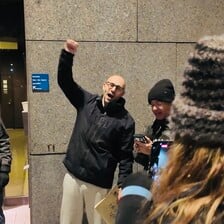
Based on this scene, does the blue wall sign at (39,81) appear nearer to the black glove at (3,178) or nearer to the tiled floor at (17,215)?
the black glove at (3,178)

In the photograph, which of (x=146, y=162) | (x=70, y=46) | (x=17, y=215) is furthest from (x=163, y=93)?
(x=17, y=215)

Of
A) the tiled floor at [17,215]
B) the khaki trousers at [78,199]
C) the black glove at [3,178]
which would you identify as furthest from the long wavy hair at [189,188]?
the tiled floor at [17,215]

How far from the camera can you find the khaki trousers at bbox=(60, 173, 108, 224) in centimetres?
415

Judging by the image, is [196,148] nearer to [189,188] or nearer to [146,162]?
[189,188]

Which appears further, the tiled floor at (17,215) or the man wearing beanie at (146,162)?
the tiled floor at (17,215)

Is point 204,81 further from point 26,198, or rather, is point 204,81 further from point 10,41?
point 10,41

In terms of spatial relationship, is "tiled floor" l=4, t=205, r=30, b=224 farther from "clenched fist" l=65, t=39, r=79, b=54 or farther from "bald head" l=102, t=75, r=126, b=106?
"clenched fist" l=65, t=39, r=79, b=54

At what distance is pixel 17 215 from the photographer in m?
6.00

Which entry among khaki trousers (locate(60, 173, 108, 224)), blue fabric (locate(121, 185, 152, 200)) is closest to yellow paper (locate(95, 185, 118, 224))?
khaki trousers (locate(60, 173, 108, 224))

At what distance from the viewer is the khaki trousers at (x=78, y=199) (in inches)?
163

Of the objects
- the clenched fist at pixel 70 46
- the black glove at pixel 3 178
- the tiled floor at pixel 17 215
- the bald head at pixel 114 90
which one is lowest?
the tiled floor at pixel 17 215

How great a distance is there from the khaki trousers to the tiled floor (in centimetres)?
162

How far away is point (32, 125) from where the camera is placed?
192 inches

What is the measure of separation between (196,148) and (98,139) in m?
2.91
